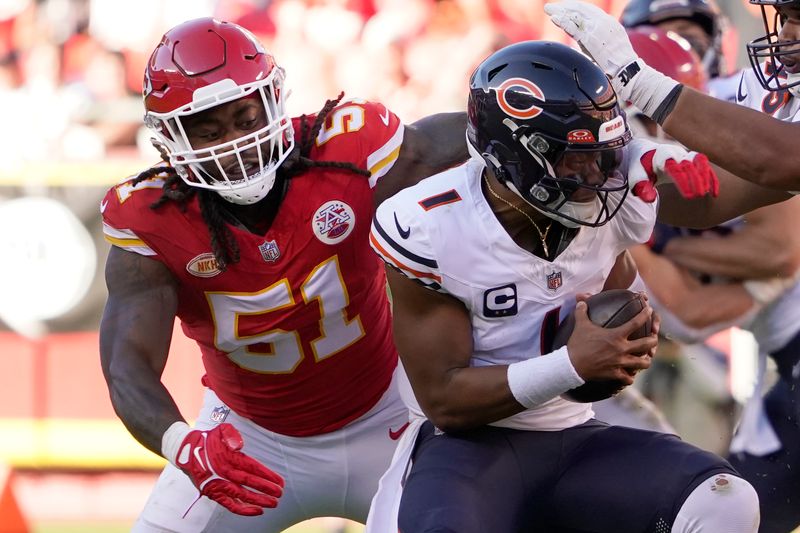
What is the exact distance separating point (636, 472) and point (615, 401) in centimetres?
132

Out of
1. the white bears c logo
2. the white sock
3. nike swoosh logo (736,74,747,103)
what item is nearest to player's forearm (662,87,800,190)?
the white bears c logo

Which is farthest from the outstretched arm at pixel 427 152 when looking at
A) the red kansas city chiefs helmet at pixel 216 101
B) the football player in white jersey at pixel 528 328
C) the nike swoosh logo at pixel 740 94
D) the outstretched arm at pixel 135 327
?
the nike swoosh logo at pixel 740 94

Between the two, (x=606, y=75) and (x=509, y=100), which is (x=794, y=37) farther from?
(x=509, y=100)

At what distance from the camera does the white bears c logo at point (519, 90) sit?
9.00ft

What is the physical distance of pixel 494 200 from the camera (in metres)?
2.87

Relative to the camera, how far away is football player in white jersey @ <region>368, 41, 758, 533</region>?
268cm

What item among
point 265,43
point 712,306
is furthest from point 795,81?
point 265,43

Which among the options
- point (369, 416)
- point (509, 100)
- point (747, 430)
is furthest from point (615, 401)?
point (509, 100)

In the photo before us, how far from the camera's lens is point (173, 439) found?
2.93 meters

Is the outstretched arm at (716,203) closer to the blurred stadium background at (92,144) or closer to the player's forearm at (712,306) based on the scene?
the player's forearm at (712,306)

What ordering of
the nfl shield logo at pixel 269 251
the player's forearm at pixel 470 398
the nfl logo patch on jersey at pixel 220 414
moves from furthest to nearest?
the nfl logo patch on jersey at pixel 220 414 < the nfl shield logo at pixel 269 251 < the player's forearm at pixel 470 398

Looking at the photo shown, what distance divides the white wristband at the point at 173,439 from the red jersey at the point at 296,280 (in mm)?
414

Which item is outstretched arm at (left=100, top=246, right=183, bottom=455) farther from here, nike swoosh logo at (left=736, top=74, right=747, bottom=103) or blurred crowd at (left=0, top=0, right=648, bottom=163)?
blurred crowd at (left=0, top=0, right=648, bottom=163)

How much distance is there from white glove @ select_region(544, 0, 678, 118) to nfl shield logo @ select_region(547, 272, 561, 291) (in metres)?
0.45
